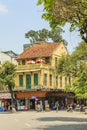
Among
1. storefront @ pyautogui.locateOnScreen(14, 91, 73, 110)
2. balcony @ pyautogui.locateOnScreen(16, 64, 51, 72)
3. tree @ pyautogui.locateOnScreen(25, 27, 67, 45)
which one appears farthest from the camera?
tree @ pyautogui.locateOnScreen(25, 27, 67, 45)

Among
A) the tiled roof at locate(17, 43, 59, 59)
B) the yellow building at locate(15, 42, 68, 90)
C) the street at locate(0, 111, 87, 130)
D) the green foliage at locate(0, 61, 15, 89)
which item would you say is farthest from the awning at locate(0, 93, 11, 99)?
the street at locate(0, 111, 87, 130)

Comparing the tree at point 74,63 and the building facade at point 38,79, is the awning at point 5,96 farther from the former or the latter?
the tree at point 74,63

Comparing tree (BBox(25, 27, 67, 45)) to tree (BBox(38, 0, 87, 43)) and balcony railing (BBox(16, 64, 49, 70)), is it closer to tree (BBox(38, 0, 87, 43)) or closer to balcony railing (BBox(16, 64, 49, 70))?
balcony railing (BBox(16, 64, 49, 70))

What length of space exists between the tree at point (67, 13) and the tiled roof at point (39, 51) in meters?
61.7

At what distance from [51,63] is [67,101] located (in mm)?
9587

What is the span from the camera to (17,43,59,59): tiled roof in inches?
3369

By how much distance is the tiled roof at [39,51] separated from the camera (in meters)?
85.6

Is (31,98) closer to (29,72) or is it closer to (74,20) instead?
(29,72)

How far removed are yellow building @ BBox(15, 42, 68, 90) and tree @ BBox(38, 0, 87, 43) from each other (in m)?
56.5

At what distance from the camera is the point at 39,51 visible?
3415 inches

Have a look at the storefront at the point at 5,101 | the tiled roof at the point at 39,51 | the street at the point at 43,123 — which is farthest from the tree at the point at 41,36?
the street at the point at 43,123

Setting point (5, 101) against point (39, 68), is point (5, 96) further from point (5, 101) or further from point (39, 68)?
point (39, 68)

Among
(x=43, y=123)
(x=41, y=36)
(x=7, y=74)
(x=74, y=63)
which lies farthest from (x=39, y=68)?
(x=43, y=123)

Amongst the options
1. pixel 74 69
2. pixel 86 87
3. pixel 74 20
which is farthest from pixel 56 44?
pixel 74 20
